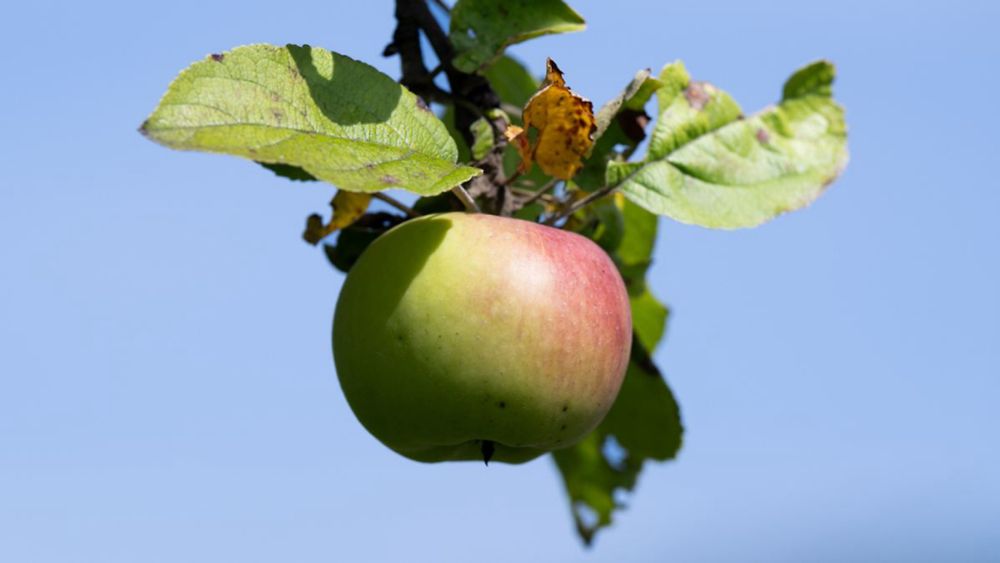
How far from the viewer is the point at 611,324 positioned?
1.46 meters

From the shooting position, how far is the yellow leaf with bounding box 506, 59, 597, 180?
4.77ft

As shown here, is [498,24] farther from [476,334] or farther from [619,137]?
[476,334]

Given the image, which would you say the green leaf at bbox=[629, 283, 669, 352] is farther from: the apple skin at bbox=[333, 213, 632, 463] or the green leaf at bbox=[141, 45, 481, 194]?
the green leaf at bbox=[141, 45, 481, 194]

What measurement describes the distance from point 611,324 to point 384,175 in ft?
1.14

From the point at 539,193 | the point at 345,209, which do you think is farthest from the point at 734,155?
the point at 345,209

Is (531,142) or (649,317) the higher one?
(531,142)

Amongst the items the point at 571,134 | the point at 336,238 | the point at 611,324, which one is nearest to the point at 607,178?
the point at 571,134

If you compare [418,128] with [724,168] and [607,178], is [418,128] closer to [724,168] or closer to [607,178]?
[607,178]

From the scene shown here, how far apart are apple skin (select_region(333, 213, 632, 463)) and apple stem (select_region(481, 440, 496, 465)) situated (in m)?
0.02

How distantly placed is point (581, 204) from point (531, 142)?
13 centimetres

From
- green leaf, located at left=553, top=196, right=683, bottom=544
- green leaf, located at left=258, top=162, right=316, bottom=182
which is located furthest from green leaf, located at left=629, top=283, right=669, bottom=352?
green leaf, located at left=258, top=162, right=316, bottom=182

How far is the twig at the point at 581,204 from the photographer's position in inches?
65.1

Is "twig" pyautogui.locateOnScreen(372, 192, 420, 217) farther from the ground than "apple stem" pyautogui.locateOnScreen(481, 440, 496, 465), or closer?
farther from the ground

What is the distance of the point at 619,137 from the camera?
5.49 feet
